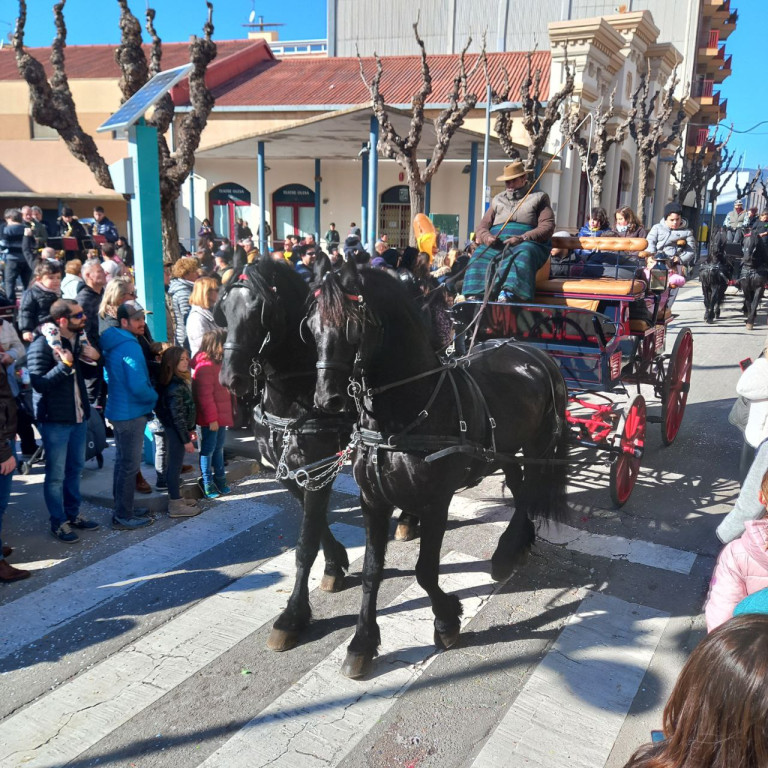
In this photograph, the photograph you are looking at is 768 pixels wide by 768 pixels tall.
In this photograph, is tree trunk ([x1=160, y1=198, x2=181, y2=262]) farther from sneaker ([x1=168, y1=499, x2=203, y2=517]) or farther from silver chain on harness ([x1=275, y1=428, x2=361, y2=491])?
silver chain on harness ([x1=275, y1=428, x2=361, y2=491])

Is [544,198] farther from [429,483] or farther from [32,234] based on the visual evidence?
[32,234]

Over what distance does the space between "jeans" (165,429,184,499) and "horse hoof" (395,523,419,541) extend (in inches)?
77.7

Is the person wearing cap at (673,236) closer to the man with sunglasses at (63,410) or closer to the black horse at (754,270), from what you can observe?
the black horse at (754,270)

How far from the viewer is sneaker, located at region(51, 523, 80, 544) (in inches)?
197

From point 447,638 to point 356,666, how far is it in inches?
22.4

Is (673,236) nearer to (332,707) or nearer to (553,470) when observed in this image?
(553,470)

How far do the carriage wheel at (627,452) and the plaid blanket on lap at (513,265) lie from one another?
4.49ft

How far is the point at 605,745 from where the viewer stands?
308 centimetres

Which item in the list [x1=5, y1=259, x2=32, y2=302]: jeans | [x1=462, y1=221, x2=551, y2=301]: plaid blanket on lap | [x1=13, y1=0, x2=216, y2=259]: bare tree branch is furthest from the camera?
[x1=5, y1=259, x2=32, y2=302]: jeans

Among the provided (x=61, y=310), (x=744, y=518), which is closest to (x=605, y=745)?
(x=744, y=518)

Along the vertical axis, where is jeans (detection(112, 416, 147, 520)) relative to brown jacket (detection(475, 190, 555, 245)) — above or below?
below

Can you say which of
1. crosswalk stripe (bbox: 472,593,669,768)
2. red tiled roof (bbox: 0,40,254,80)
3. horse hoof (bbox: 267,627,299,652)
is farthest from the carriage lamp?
red tiled roof (bbox: 0,40,254,80)

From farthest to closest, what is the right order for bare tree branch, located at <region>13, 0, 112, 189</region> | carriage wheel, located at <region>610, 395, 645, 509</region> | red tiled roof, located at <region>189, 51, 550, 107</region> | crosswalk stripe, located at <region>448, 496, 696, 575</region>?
red tiled roof, located at <region>189, 51, 550, 107</region> < bare tree branch, located at <region>13, 0, 112, 189</region> < carriage wheel, located at <region>610, 395, 645, 509</region> < crosswalk stripe, located at <region>448, 496, 696, 575</region>

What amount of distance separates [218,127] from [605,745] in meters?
27.9
